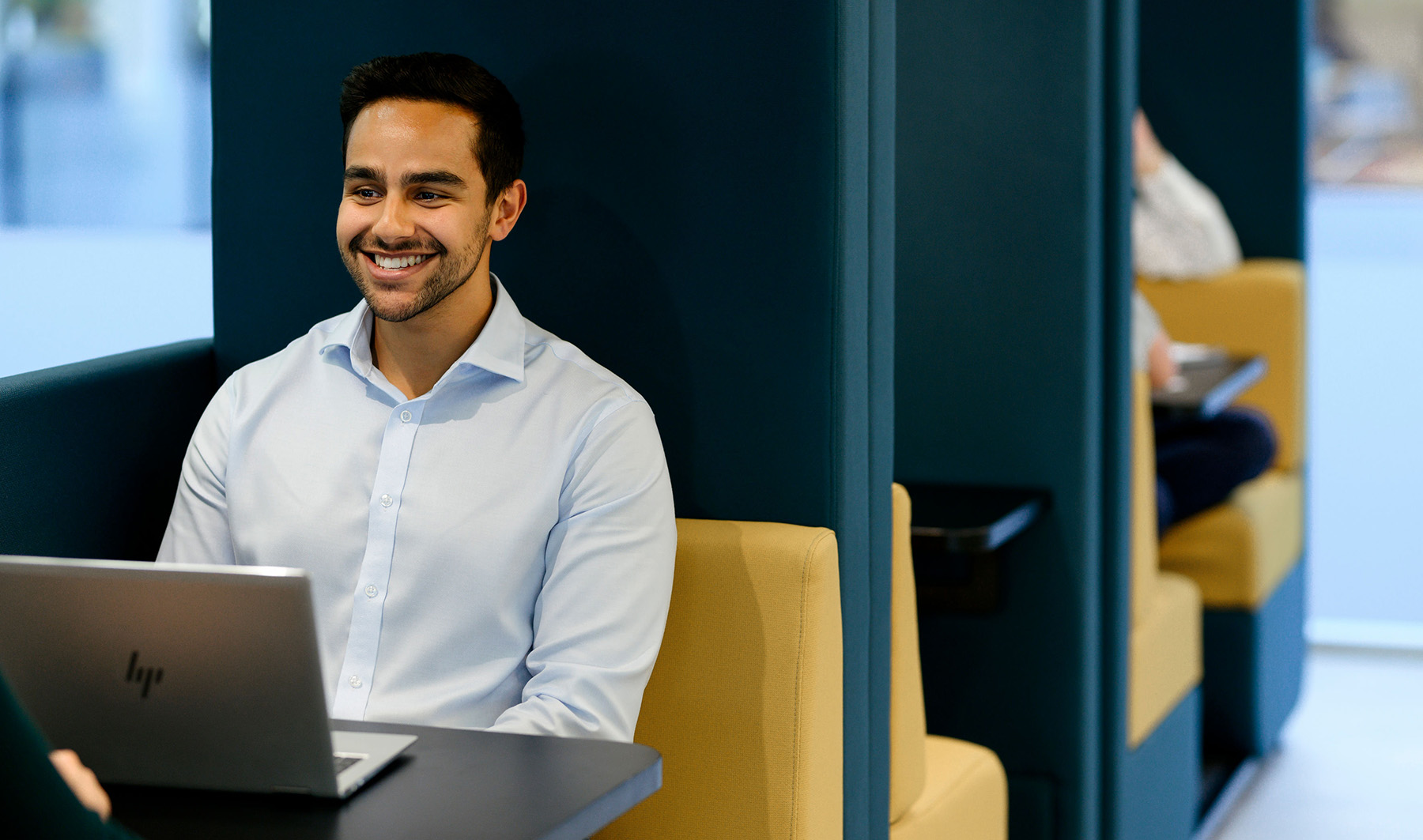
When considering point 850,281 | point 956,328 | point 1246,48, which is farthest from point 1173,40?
point 850,281

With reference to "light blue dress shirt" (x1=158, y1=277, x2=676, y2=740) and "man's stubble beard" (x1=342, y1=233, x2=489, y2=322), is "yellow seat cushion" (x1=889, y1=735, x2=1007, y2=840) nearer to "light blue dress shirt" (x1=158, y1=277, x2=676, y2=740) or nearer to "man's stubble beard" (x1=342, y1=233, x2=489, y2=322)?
"light blue dress shirt" (x1=158, y1=277, x2=676, y2=740)

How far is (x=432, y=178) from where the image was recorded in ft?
5.51

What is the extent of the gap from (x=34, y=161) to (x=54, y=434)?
9807 millimetres

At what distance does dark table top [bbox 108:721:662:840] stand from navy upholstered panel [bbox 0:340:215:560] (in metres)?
0.64

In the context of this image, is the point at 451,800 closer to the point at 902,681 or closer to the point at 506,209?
the point at 506,209

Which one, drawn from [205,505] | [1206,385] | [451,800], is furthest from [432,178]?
[1206,385]

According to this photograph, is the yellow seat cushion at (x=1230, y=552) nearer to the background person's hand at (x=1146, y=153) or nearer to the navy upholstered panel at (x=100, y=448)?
the background person's hand at (x=1146, y=153)

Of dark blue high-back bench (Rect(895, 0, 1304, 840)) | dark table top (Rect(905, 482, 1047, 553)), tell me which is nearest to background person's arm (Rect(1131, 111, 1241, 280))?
dark blue high-back bench (Rect(895, 0, 1304, 840))

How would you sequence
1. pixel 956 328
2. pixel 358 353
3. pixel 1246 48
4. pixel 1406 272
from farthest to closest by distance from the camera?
pixel 1406 272 → pixel 1246 48 → pixel 956 328 → pixel 358 353

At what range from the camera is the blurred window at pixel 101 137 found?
9.45 metres

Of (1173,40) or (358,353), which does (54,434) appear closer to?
(358,353)

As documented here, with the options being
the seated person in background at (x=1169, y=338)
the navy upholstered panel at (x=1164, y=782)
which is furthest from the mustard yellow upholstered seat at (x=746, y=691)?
the seated person in background at (x=1169, y=338)

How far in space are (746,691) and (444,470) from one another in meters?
0.40

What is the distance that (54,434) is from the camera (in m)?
1.80
